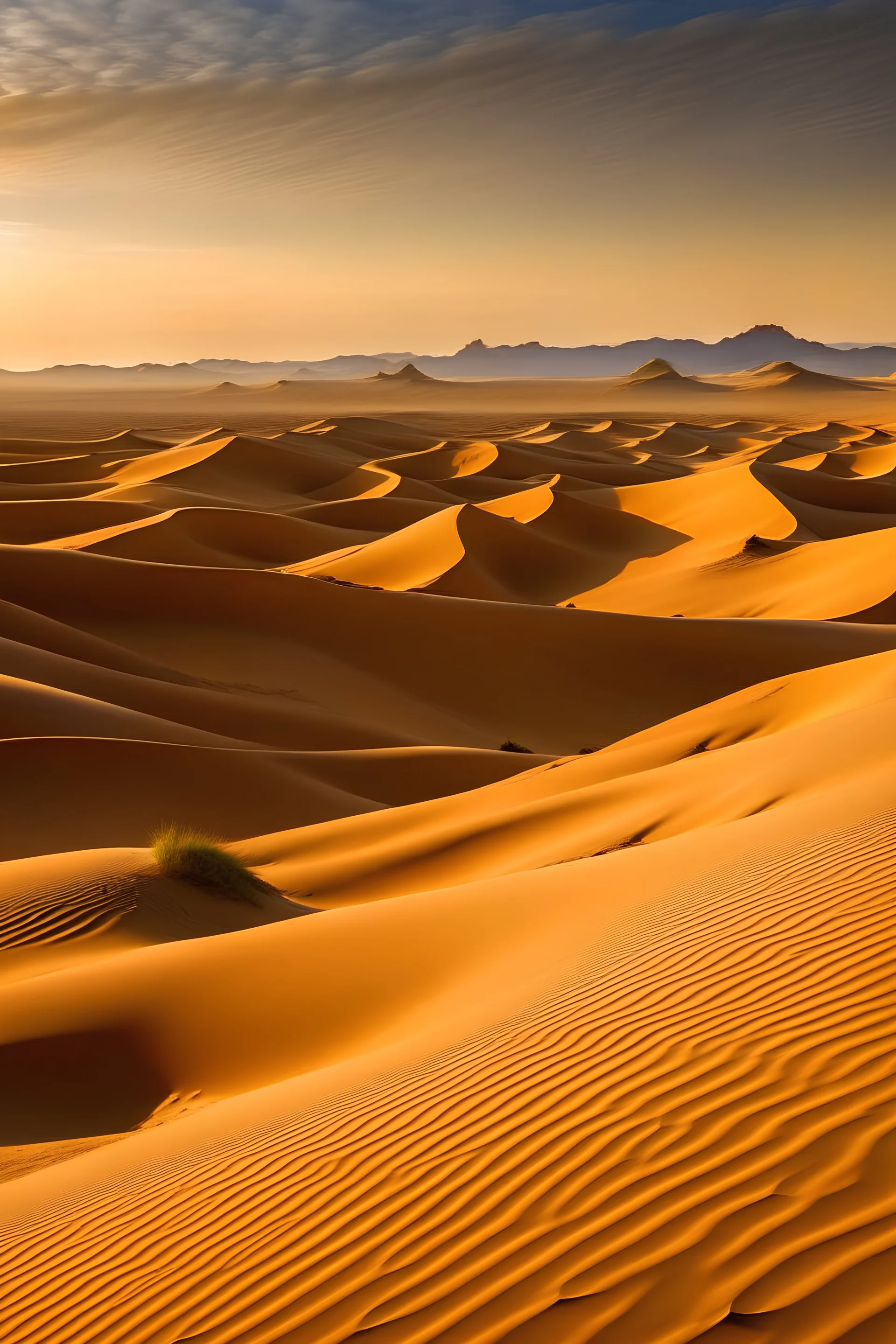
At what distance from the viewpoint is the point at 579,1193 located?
270 centimetres

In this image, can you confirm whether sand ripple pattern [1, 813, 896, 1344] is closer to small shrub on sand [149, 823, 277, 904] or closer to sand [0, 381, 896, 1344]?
sand [0, 381, 896, 1344]

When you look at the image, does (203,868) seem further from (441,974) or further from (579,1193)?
(579,1193)

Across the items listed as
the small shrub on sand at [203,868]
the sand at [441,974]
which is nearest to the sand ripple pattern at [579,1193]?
the sand at [441,974]

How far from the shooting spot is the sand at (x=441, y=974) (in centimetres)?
252

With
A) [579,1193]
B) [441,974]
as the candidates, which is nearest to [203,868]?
[441,974]

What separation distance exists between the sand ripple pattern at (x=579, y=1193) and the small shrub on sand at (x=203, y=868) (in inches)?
178

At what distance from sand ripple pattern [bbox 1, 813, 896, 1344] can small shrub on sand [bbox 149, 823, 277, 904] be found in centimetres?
451

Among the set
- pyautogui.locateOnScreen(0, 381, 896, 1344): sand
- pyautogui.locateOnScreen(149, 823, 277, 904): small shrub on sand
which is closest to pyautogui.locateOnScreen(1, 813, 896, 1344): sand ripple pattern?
pyautogui.locateOnScreen(0, 381, 896, 1344): sand

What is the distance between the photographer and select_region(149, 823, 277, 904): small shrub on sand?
8344mm

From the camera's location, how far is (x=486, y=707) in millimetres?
19281

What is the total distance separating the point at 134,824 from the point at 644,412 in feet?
399

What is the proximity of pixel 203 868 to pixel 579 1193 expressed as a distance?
613 cm

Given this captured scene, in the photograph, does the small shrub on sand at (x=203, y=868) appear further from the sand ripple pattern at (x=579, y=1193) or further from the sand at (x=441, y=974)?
the sand ripple pattern at (x=579, y=1193)

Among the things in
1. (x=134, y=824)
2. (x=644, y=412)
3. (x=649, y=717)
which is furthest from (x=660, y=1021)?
(x=644, y=412)
